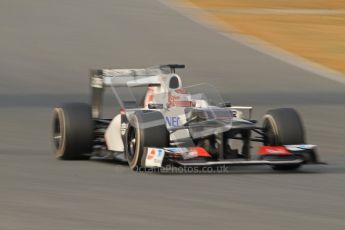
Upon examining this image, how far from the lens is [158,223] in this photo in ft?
29.2

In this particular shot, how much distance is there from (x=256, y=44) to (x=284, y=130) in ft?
54.7

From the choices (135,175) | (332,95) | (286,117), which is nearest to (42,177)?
(135,175)

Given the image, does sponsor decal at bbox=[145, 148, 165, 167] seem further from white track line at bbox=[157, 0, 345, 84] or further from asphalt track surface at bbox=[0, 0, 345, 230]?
white track line at bbox=[157, 0, 345, 84]

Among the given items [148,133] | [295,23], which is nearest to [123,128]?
[148,133]

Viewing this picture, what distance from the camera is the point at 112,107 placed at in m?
21.6

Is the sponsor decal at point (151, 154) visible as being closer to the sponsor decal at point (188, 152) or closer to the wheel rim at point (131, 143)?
the sponsor decal at point (188, 152)

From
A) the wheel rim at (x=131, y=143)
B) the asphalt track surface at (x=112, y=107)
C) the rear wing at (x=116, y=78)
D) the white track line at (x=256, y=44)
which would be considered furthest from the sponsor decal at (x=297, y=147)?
the white track line at (x=256, y=44)

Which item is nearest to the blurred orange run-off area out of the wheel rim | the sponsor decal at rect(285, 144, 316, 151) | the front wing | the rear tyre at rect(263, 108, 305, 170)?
the rear tyre at rect(263, 108, 305, 170)

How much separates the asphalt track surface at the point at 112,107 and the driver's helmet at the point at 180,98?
90cm

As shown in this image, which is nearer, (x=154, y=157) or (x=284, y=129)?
(x=154, y=157)

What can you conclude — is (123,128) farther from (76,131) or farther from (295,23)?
(295,23)

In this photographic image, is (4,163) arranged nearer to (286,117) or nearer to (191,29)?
(286,117)

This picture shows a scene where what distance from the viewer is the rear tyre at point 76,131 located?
13.5 metres

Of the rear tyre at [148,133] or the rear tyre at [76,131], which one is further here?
the rear tyre at [76,131]
